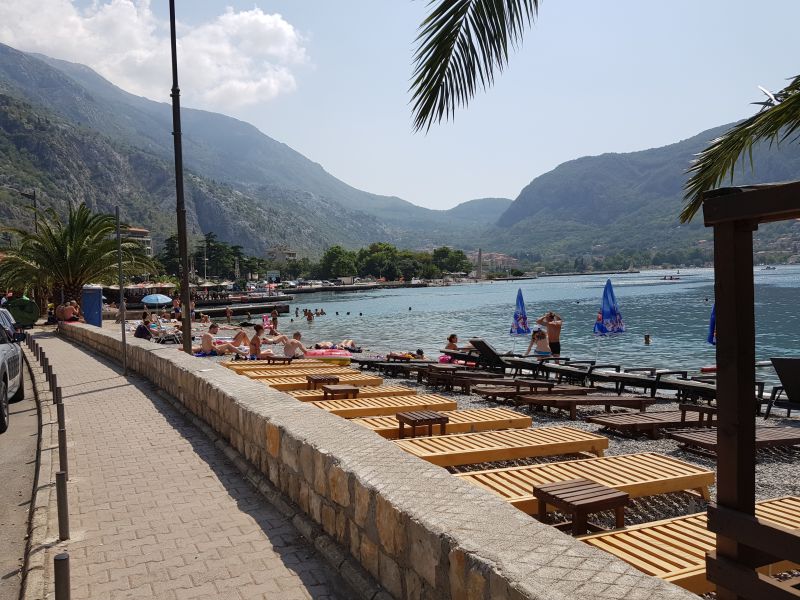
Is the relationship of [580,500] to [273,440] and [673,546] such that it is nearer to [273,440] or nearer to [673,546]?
[673,546]

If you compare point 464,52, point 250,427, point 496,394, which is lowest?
point 496,394

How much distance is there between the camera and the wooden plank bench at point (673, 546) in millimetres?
3512

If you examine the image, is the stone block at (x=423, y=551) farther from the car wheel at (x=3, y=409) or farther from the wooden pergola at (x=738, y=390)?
the car wheel at (x=3, y=409)

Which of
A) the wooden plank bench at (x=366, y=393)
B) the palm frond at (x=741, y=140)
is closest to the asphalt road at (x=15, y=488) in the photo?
the wooden plank bench at (x=366, y=393)

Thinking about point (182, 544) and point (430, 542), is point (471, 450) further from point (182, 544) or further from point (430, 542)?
point (430, 542)

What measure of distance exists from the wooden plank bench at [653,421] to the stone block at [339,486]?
17.4 feet

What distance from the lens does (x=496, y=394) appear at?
448 inches

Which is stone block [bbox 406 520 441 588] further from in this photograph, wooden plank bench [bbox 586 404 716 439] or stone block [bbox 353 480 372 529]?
wooden plank bench [bbox 586 404 716 439]

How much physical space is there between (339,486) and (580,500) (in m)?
1.60

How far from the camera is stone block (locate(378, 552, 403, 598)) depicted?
3365 millimetres

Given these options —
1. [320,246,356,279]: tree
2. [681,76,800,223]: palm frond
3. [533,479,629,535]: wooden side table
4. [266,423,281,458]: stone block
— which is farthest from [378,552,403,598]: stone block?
[320,246,356,279]: tree

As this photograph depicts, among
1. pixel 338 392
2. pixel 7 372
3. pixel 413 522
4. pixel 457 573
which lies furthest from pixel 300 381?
pixel 457 573

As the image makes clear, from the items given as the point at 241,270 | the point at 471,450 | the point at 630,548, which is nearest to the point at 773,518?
the point at 630,548

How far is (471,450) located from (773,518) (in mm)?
2626
